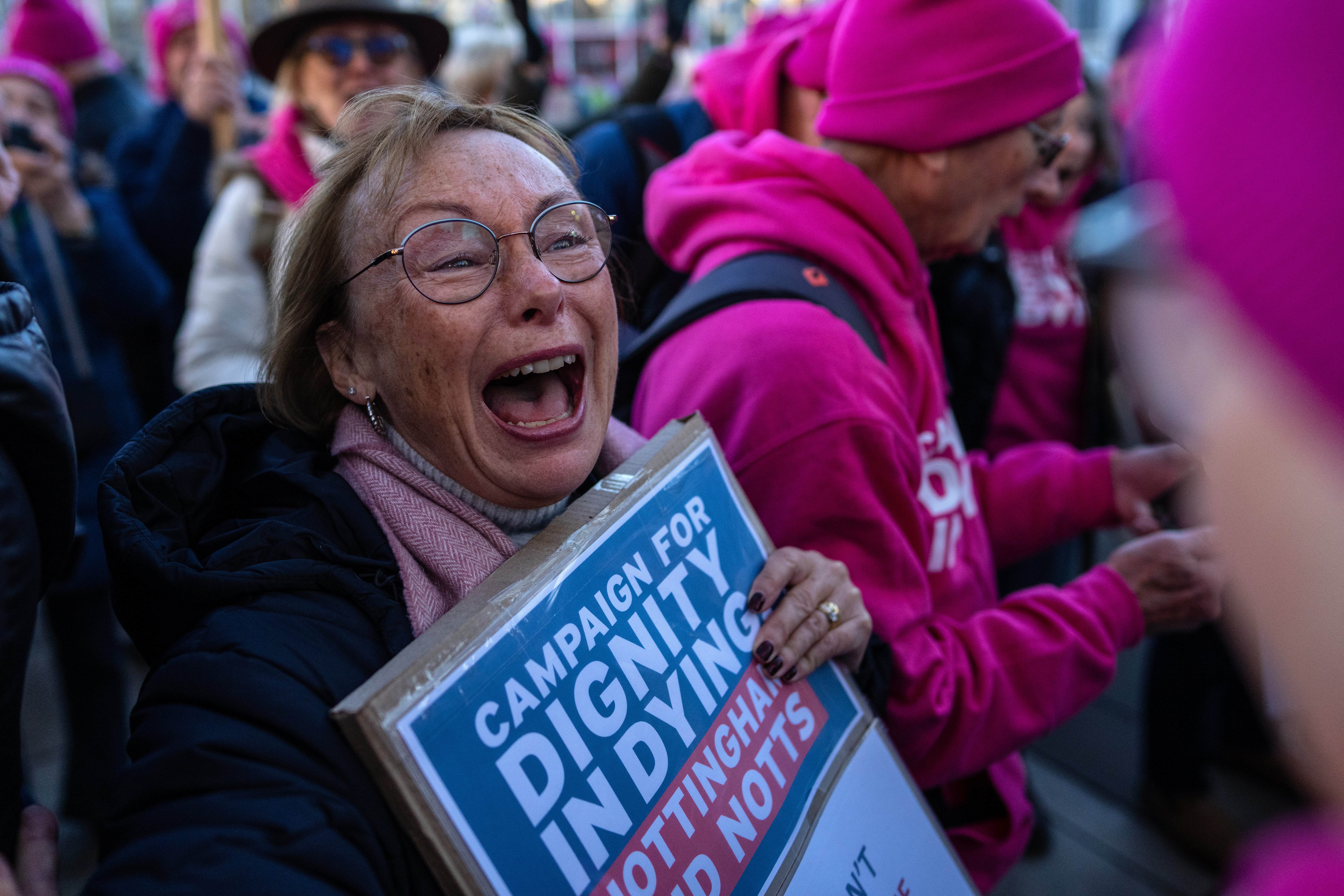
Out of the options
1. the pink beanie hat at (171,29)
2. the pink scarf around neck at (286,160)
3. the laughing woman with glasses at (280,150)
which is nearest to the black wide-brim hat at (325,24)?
the laughing woman with glasses at (280,150)

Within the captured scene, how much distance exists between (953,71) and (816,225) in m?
0.43

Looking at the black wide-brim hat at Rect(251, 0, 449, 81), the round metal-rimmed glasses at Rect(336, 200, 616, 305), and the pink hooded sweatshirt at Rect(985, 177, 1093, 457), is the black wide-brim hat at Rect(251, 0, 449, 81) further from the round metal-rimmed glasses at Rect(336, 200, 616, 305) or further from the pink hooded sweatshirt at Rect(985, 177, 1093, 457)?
the round metal-rimmed glasses at Rect(336, 200, 616, 305)

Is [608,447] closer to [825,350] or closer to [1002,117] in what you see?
→ [825,350]

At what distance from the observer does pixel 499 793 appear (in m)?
0.91

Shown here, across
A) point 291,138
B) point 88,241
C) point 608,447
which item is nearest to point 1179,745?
point 608,447

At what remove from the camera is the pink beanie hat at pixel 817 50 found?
2.29m

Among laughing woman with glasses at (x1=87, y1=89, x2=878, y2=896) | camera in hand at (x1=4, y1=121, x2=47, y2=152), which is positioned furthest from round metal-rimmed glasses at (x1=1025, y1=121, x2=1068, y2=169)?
camera in hand at (x1=4, y1=121, x2=47, y2=152)

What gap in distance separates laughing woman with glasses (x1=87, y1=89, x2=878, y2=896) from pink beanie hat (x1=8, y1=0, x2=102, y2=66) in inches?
172

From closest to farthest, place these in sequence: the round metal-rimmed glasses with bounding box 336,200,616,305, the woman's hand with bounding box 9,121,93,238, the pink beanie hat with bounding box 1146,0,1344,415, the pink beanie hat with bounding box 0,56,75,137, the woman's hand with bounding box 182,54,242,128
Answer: the pink beanie hat with bounding box 1146,0,1344,415
the round metal-rimmed glasses with bounding box 336,200,616,305
the woman's hand with bounding box 9,121,93,238
the pink beanie hat with bounding box 0,56,75,137
the woman's hand with bounding box 182,54,242,128

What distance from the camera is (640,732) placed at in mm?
1072

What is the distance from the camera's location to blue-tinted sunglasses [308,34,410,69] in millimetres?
3164

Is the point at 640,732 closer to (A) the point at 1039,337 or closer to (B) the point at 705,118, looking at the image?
(B) the point at 705,118

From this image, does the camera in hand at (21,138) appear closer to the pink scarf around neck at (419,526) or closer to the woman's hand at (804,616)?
the pink scarf around neck at (419,526)

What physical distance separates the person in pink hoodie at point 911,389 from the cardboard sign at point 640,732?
0.18 m
